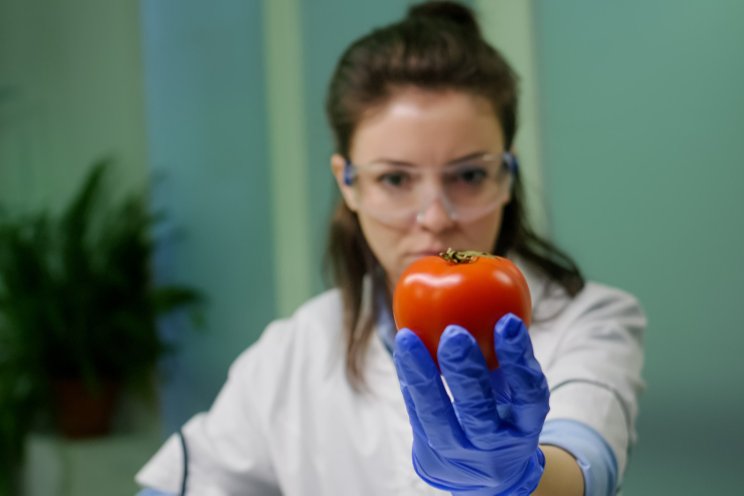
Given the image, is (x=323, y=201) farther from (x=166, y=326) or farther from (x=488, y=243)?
(x=488, y=243)

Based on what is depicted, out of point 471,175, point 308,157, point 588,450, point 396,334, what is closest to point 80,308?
point 308,157

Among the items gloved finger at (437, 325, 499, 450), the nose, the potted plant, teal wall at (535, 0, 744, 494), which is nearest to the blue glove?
gloved finger at (437, 325, 499, 450)

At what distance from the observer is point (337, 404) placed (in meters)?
1.56

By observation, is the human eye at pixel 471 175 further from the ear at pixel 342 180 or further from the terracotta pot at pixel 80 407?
the terracotta pot at pixel 80 407

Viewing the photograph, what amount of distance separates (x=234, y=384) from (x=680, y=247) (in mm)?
986

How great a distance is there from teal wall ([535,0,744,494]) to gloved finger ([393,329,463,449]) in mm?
1055

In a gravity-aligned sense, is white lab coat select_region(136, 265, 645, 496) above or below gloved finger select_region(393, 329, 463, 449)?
below

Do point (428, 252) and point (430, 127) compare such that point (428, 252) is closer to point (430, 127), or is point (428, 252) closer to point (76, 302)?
point (430, 127)

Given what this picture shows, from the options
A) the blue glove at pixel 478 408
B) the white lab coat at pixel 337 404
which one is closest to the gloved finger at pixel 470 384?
the blue glove at pixel 478 408

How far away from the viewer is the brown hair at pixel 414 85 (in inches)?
57.1

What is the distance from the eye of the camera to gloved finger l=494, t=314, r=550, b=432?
865 mm

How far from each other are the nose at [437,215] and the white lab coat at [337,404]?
0.24m

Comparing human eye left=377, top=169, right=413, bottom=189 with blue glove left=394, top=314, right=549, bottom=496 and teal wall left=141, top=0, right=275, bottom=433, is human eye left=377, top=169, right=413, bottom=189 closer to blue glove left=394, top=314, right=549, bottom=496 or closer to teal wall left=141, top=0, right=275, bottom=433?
blue glove left=394, top=314, right=549, bottom=496

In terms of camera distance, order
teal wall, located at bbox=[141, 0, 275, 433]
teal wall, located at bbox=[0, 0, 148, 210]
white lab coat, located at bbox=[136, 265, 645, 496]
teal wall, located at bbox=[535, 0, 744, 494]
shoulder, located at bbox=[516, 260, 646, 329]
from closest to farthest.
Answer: white lab coat, located at bbox=[136, 265, 645, 496], shoulder, located at bbox=[516, 260, 646, 329], teal wall, located at bbox=[535, 0, 744, 494], teal wall, located at bbox=[141, 0, 275, 433], teal wall, located at bbox=[0, 0, 148, 210]
